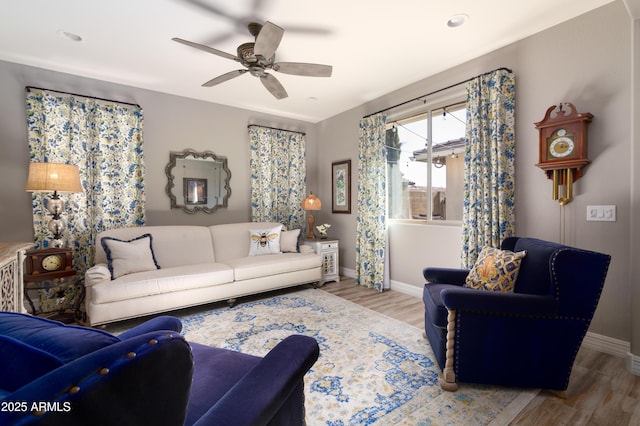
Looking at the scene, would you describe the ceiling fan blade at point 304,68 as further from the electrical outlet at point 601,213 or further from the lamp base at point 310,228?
the lamp base at point 310,228

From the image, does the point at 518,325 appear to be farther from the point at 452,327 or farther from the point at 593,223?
the point at 593,223

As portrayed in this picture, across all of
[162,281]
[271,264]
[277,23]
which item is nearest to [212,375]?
[162,281]

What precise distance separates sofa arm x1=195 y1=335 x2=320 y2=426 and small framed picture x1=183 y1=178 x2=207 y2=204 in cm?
356

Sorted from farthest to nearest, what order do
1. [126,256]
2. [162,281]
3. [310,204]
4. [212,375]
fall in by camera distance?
[310,204] < [126,256] < [162,281] < [212,375]

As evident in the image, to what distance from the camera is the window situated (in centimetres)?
337

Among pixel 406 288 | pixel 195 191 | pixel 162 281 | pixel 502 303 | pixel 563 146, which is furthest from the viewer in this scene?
pixel 195 191

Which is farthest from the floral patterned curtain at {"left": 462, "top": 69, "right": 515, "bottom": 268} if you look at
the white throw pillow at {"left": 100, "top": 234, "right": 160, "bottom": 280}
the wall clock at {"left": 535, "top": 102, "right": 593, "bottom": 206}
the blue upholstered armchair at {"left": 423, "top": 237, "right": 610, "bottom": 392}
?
the white throw pillow at {"left": 100, "top": 234, "right": 160, "bottom": 280}

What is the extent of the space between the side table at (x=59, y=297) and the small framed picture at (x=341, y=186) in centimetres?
360

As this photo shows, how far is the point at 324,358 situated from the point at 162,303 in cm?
184

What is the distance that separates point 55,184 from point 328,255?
330 cm

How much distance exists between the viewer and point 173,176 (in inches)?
159

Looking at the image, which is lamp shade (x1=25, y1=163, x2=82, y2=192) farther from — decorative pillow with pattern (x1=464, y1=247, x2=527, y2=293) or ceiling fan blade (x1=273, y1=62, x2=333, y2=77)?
decorative pillow with pattern (x1=464, y1=247, x2=527, y2=293)

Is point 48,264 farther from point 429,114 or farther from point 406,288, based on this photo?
point 429,114

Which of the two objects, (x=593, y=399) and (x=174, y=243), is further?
(x=174, y=243)
